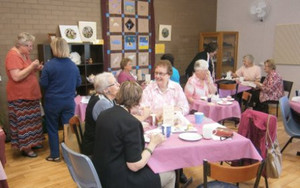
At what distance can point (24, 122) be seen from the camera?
3.74 meters

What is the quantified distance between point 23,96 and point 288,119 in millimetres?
3618

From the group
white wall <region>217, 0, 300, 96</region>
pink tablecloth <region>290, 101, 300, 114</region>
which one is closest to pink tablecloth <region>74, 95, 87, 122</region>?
pink tablecloth <region>290, 101, 300, 114</region>

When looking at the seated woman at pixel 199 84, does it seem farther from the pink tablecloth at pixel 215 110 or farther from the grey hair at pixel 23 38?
the grey hair at pixel 23 38

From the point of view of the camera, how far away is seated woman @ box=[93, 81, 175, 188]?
1793 millimetres

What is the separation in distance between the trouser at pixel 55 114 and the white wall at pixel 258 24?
16.4ft

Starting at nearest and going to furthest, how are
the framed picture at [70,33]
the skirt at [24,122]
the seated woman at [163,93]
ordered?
the seated woman at [163,93] → the skirt at [24,122] → the framed picture at [70,33]

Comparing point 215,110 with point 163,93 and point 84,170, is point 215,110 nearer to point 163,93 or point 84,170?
point 163,93

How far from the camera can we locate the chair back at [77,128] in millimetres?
2534

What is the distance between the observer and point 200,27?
286 inches

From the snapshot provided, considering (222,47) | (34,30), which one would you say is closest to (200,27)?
(222,47)

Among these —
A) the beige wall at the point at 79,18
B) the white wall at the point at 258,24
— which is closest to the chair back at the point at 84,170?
the beige wall at the point at 79,18

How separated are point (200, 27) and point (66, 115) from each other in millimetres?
4794

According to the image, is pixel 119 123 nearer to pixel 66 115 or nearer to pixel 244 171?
pixel 244 171

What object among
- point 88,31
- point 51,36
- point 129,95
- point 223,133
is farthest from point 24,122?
point 223,133
